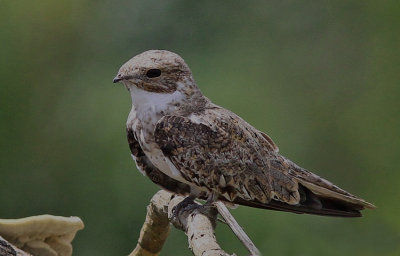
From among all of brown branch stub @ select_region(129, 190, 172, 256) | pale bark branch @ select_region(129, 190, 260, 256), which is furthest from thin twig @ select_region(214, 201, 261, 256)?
brown branch stub @ select_region(129, 190, 172, 256)

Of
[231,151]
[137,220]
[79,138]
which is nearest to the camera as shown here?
[231,151]

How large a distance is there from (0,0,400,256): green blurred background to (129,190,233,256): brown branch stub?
0.89 meters


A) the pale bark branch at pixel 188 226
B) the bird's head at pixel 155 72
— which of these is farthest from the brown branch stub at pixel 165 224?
the bird's head at pixel 155 72

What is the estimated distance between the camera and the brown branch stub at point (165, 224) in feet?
9.33

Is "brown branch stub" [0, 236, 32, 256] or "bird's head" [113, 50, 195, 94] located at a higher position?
"bird's head" [113, 50, 195, 94]

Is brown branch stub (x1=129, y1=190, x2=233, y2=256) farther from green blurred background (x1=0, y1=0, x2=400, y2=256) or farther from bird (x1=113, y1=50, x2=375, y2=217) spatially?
green blurred background (x1=0, y1=0, x2=400, y2=256)

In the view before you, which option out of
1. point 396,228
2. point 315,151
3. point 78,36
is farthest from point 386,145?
point 78,36

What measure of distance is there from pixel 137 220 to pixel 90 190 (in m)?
0.29

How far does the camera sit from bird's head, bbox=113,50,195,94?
9.85ft

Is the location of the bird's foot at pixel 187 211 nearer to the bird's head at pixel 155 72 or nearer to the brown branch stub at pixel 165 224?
the brown branch stub at pixel 165 224

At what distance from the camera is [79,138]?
502 centimetres

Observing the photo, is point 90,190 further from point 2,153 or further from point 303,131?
point 303,131

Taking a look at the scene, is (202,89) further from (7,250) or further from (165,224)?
(7,250)

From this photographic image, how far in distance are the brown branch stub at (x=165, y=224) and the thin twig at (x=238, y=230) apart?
1.6 inches
